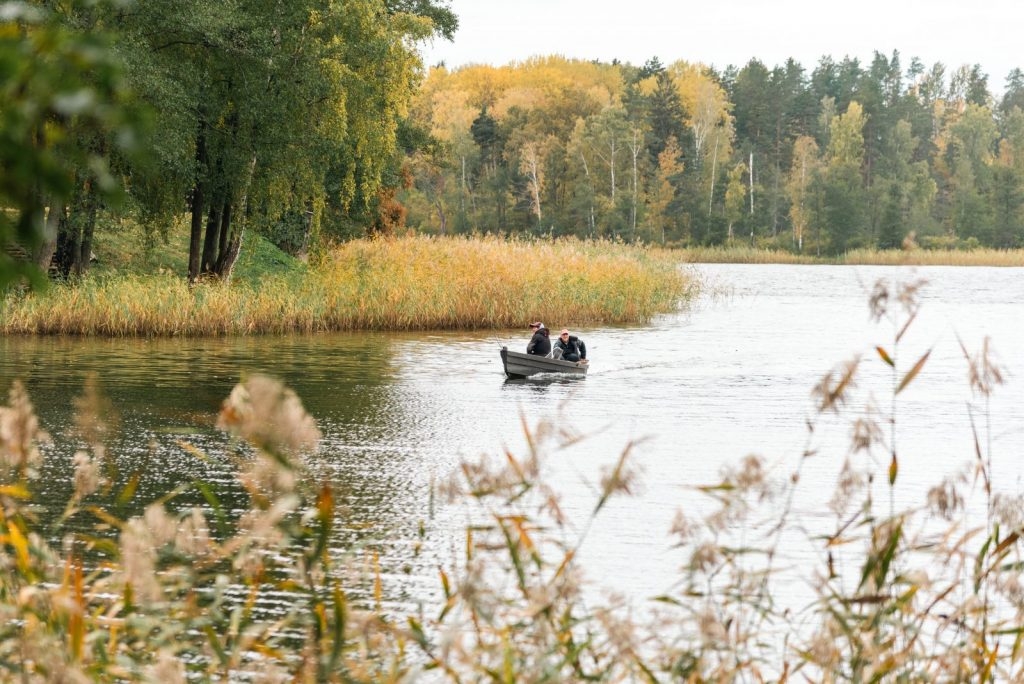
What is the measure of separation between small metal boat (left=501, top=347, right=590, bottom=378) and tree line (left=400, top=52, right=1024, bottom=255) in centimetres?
6802

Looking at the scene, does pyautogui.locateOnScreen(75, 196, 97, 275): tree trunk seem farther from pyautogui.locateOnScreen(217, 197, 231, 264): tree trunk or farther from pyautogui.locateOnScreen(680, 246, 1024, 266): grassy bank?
pyautogui.locateOnScreen(680, 246, 1024, 266): grassy bank

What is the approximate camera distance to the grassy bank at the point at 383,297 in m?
28.4

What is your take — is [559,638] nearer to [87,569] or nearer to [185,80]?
[87,569]

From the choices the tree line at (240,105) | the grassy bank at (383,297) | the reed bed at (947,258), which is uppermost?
the tree line at (240,105)

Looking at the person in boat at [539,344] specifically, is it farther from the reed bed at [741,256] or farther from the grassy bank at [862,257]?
the reed bed at [741,256]

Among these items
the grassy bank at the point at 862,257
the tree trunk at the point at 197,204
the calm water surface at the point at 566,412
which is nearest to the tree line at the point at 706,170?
the grassy bank at the point at 862,257

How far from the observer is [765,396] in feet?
69.8

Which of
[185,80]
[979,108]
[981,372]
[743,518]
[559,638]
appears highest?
[979,108]

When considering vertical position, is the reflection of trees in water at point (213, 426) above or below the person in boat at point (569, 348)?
below

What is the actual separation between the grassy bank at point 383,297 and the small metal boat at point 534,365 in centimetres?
878

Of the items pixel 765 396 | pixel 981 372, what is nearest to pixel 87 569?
pixel 981 372

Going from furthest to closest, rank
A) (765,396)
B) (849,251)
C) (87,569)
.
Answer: (849,251) → (765,396) → (87,569)

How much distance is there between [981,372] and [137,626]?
9.57 feet

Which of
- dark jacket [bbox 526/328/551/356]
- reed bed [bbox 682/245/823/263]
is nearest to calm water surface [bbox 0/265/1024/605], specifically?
dark jacket [bbox 526/328/551/356]
